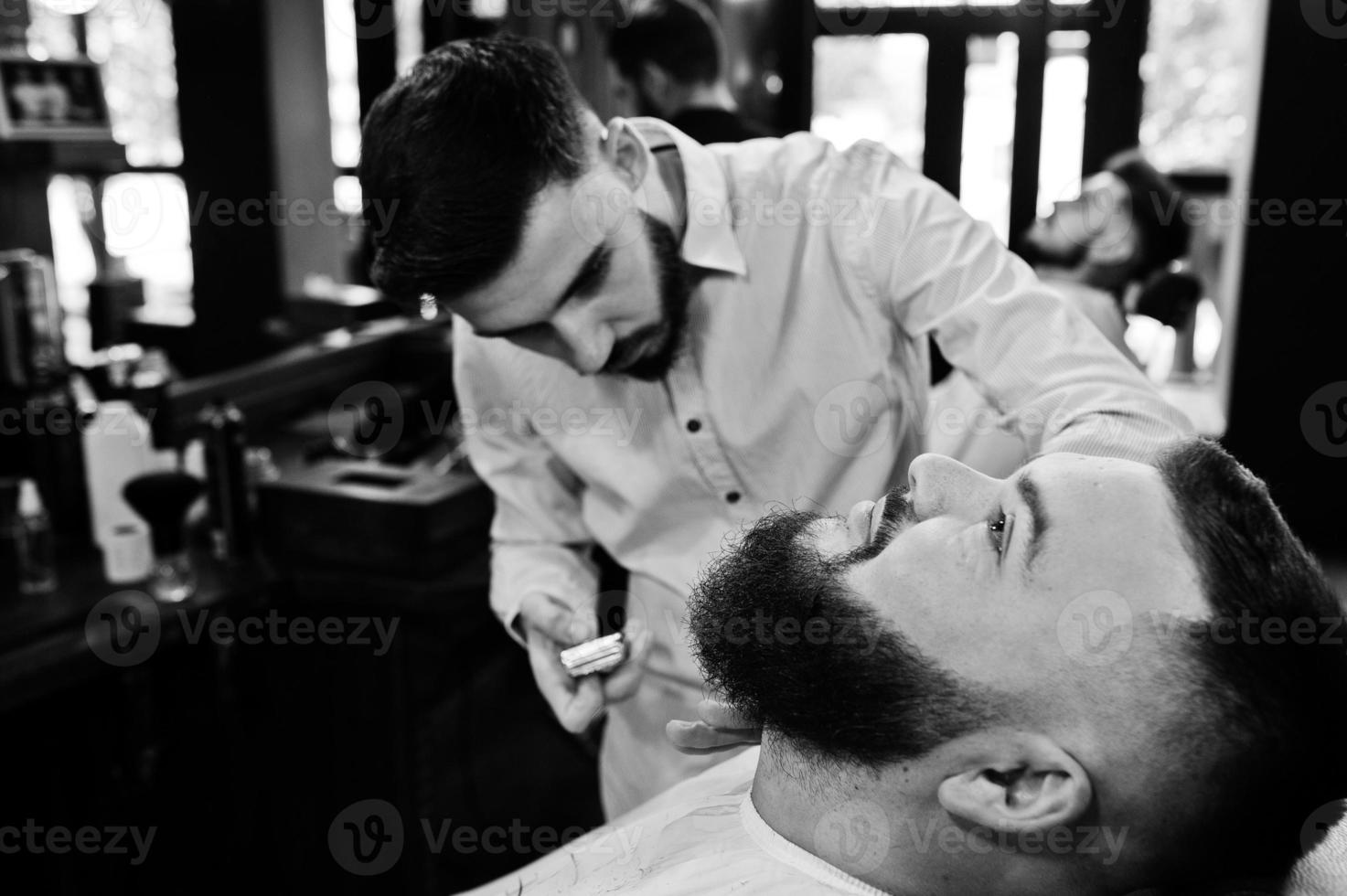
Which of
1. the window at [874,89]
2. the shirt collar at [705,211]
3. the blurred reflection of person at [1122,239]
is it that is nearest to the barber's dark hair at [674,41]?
the blurred reflection of person at [1122,239]

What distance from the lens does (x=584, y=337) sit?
145 cm

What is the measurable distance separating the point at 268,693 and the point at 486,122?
1.64 m

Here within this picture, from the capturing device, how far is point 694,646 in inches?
52.3

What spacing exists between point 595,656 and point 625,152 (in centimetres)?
65

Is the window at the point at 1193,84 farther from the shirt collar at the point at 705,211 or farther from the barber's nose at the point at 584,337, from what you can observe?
the barber's nose at the point at 584,337

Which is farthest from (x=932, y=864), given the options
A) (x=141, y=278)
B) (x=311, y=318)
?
(x=141, y=278)

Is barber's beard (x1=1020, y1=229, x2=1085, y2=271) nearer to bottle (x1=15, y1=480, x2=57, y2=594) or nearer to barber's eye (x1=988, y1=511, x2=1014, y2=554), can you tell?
barber's eye (x1=988, y1=511, x2=1014, y2=554)

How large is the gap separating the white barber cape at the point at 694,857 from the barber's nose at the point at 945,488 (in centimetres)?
39

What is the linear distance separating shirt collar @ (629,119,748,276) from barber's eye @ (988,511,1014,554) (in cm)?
60

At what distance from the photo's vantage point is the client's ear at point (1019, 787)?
1.04 metres

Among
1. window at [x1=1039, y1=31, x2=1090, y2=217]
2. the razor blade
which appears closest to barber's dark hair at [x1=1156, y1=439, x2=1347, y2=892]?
the razor blade

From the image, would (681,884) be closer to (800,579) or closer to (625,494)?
(800,579)

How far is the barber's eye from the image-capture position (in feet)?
3.72

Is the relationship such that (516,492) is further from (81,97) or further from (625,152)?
(81,97)
